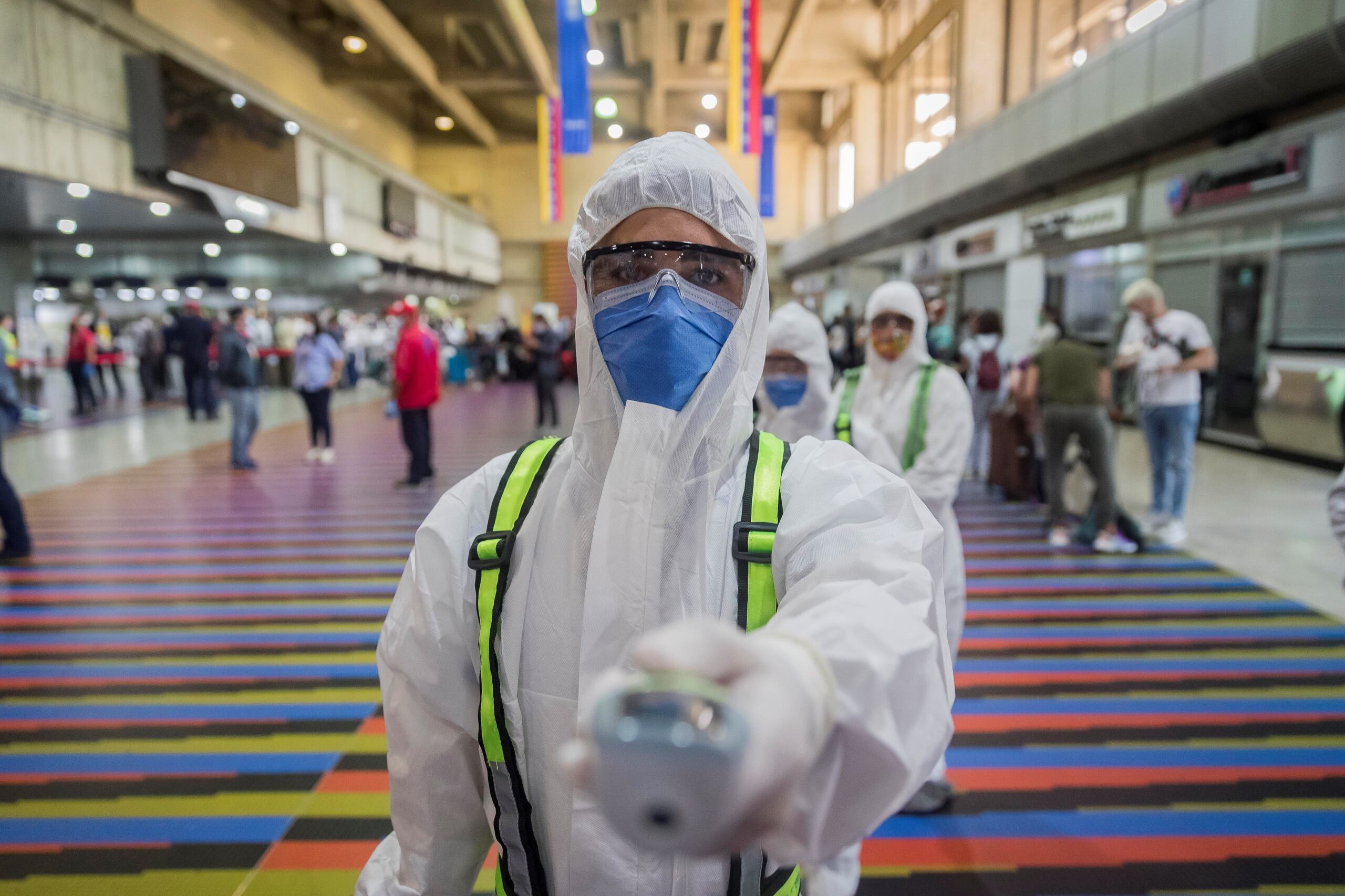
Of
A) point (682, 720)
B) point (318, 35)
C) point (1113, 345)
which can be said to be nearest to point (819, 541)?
point (682, 720)

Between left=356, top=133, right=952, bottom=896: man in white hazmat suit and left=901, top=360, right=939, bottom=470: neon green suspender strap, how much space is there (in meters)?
2.35

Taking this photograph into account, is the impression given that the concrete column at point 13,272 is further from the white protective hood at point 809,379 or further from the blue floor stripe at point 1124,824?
the blue floor stripe at point 1124,824

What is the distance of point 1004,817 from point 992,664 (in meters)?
1.47

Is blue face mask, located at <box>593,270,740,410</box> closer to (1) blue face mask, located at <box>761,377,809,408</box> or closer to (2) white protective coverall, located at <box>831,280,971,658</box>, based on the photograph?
(2) white protective coverall, located at <box>831,280,971,658</box>

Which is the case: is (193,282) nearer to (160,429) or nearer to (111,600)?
(160,429)

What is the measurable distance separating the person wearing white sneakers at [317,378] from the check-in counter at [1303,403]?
10567 millimetres

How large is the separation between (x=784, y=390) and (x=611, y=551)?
2.77 m

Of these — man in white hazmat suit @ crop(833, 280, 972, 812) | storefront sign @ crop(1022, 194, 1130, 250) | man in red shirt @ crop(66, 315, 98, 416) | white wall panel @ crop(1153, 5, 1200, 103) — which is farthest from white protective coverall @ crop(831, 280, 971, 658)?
man in red shirt @ crop(66, 315, 98, 416)

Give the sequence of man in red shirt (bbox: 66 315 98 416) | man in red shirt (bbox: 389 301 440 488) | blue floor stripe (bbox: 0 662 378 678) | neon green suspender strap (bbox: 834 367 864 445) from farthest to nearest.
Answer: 1. man in red shirt (bbox: 66 315 98 416)
2. man in red shirt (bbox: 389 301 440 488)
3. blue floor stripe (bbox: 0 662 378 678)
4. neon green suspender strap (bbox: 834 367 864 445)

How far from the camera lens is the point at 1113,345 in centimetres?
1216

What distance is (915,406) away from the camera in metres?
3.65

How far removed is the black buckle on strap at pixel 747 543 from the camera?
1172 millimetres

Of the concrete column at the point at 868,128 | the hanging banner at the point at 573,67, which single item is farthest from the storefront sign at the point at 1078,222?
the concrete column at the point at 868,128

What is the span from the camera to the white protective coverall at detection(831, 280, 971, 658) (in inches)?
133
